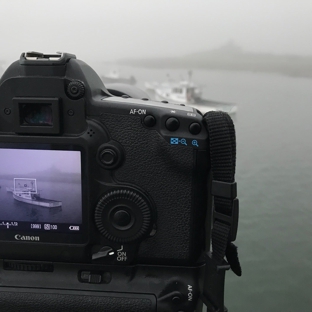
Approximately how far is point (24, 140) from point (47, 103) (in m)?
0.07

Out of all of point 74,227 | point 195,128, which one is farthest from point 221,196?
point 74,227

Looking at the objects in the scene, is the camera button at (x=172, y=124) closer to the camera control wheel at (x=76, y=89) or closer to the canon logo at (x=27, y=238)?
the camera control wheel at (x=76, y=89)

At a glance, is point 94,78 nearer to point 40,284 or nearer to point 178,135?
point 178,135

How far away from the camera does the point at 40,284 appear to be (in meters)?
0.64

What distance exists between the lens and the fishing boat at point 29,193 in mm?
595

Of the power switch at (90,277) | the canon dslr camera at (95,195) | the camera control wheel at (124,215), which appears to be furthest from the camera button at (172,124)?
the power switch at (90,277)

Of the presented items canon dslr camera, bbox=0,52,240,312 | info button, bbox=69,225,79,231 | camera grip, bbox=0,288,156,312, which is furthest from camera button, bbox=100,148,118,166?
camera grip, bbox=0,288,156,312

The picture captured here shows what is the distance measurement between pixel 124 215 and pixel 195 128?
169mm

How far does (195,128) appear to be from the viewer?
0.58 meters

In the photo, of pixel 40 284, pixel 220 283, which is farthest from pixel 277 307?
pixel 40 284

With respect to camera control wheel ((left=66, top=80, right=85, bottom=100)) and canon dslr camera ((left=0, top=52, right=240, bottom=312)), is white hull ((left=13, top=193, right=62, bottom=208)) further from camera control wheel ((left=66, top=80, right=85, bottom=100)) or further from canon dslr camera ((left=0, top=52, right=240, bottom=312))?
camera control wheel ((left=66, top=80, right=85, bottom=100))

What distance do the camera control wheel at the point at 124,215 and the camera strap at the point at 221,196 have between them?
105mm

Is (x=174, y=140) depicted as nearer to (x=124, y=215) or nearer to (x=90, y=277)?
(x=124, y=215)

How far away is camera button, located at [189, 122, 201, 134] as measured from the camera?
0.58 m
